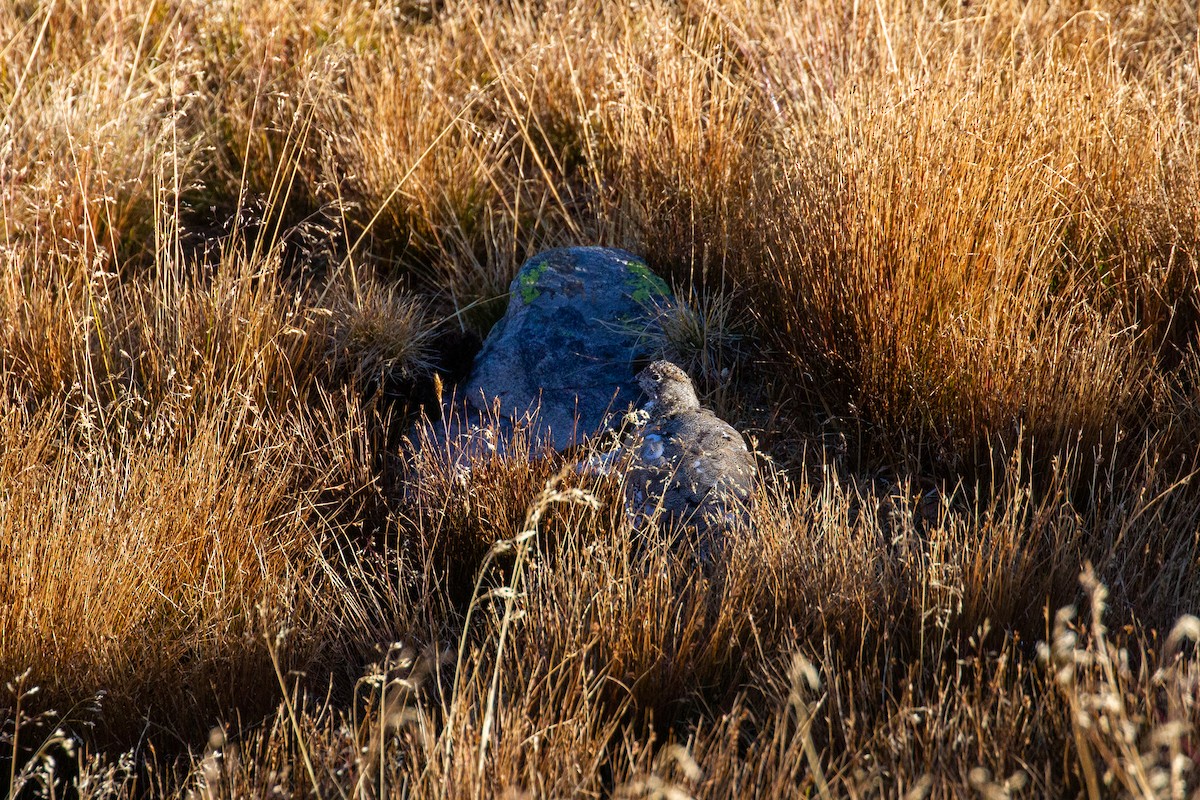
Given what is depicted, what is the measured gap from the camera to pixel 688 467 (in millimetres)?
2547

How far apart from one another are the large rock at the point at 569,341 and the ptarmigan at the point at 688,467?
0.23 metres

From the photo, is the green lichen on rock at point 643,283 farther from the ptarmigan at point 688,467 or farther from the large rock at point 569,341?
the ptarmigan at point 688,467

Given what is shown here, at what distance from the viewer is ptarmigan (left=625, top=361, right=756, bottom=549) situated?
97.3 inches

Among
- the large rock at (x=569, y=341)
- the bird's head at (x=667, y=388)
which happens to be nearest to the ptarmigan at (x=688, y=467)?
the bird's head at (x=667, y=388)

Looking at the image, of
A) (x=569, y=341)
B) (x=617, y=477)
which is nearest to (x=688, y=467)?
(x=617, y=477)

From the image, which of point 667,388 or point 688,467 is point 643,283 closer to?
point 667,388

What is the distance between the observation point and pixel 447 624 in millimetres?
2348

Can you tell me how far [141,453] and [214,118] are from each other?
8.24 ft

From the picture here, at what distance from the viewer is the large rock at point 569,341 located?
301cm

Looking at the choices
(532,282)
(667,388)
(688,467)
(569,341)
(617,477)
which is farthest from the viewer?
(532,282)

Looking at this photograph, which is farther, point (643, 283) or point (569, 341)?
point (643, 283)

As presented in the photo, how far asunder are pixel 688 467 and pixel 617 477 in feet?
0.73

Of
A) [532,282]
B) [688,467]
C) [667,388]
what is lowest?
[688,467]

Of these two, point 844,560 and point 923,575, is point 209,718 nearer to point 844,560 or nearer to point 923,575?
point 844,560
